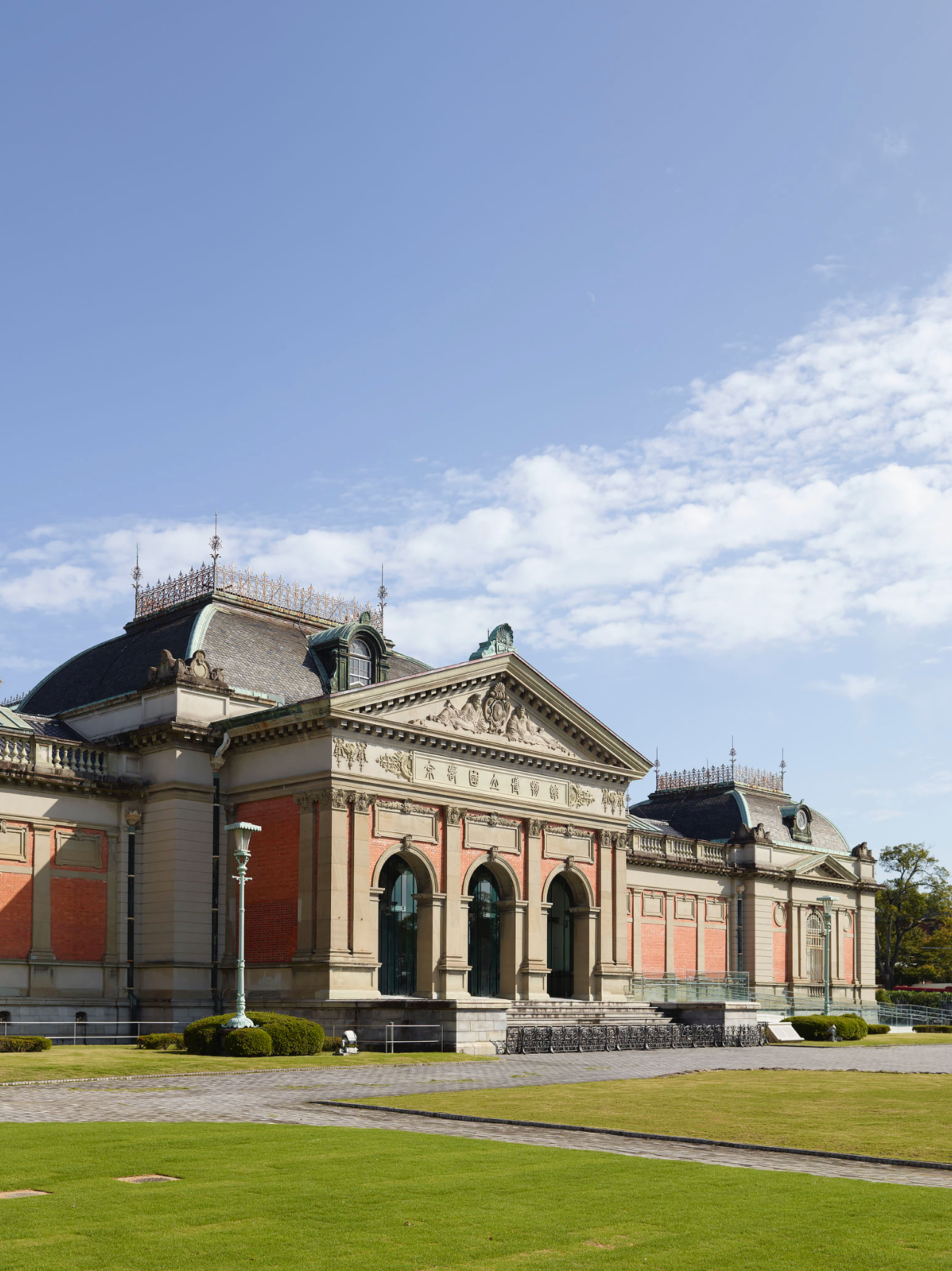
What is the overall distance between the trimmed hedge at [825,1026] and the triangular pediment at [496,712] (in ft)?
39.0

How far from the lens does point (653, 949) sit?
66625 millimetres

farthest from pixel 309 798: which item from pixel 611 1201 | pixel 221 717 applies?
pixel 611 1201

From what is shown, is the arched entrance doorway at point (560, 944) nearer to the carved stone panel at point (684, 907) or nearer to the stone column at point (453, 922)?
the stone column at point (453, 922)

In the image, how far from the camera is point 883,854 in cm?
10644

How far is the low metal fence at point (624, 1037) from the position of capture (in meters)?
38.9

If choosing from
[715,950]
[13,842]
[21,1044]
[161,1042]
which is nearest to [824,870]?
[715,950]

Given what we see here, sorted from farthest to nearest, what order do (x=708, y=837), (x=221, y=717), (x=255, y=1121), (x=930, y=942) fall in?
1. (x=930, y=942)
2. (x=708, y=837)
3. (x=221, y=717)
4. (x=255, y=1121)

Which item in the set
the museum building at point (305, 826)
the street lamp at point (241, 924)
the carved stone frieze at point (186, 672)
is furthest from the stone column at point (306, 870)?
the street lamp at point (241, 924)

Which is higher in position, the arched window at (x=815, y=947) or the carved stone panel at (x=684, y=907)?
the carved stone panel at (x=684, y=907)

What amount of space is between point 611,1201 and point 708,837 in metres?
64.2

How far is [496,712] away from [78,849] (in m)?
15.3

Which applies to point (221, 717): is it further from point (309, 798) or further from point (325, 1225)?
point (325, 1225)

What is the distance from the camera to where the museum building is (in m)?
42.5

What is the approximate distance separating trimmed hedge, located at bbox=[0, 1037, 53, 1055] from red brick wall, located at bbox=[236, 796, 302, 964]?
9.78 metres
